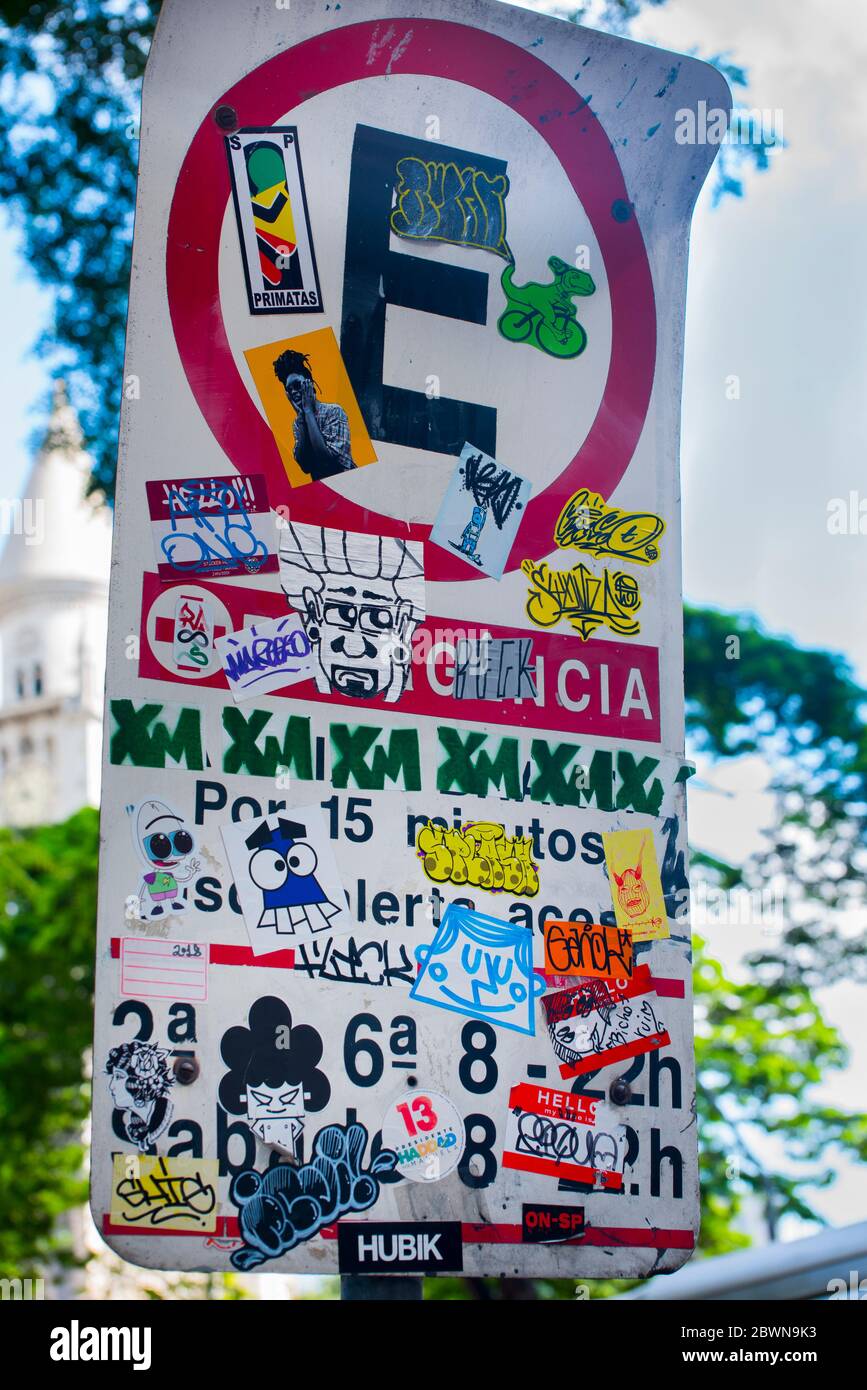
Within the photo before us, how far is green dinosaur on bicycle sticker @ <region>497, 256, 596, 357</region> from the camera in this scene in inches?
87.6

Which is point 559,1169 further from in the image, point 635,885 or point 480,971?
point 635,885

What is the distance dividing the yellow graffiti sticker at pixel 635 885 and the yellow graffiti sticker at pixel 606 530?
17.4 inches

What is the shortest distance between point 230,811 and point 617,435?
87cm

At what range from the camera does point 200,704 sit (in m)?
1.96

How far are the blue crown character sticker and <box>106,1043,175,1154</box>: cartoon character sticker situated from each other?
0.36m

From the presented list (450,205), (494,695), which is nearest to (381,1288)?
(494,695)

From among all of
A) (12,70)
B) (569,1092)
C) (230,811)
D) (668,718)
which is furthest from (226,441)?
(12,70)

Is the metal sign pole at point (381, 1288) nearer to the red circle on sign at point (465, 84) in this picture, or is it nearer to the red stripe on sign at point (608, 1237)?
the red stripe on sign at point (608, 1237)

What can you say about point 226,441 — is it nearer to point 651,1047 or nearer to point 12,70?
point 651,1047

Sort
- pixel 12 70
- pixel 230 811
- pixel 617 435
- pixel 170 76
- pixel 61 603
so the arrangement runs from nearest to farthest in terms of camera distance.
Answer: pixel 230 811, pixel 170 76, pixel 617 435, pixel 12 70, pixel 61 603

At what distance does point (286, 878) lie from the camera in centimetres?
194

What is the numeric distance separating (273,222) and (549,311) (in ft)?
1.51

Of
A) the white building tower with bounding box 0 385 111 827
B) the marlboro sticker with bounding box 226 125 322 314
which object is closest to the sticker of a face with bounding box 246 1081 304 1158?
the marlboro sticker with bounding box 226 125 322 314
